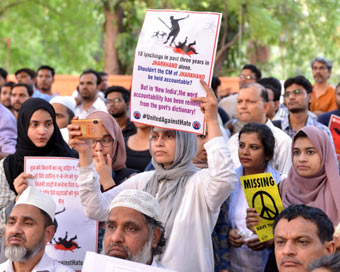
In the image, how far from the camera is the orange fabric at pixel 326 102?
10.0 metres

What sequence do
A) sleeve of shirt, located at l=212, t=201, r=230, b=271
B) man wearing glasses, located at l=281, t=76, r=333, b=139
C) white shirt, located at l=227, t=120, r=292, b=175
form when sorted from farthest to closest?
man wearing glasses, located at l=281, t=76, r=333, b=139 < white shirt, located at l=227, t=120, r=292, b=175 < sleeve of shirt, located at l=212, t=201, r=230, b=271

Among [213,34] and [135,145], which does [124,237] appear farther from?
[135,145]

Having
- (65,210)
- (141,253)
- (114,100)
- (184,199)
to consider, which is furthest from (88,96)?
(141,253)

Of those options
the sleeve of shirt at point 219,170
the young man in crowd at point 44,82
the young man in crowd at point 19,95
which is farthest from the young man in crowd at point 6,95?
the sleeve of shirt at point 219,170

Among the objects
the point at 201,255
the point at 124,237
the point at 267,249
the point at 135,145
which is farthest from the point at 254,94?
the point at 124,237

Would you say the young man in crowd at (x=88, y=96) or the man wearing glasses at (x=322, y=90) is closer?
the young man in crowd at (x=88, y=96)

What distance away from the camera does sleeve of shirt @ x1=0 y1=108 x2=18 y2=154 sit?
752cm

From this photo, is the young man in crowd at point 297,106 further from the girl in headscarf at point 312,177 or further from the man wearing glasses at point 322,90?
the girl in headscarf at point 312,177

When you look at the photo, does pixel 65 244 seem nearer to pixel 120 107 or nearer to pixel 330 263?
pixel 330 263

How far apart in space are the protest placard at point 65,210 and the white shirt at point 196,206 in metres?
0.31

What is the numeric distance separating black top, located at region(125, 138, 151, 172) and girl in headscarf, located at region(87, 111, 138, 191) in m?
0.99

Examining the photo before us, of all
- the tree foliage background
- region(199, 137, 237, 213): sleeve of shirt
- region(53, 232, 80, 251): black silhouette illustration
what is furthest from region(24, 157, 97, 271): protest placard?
the tree foliage background

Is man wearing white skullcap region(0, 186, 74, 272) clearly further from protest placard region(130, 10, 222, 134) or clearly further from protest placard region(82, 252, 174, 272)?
protest placard region(130, 10, 222, 134)

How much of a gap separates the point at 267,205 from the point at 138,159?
7.65 ft
